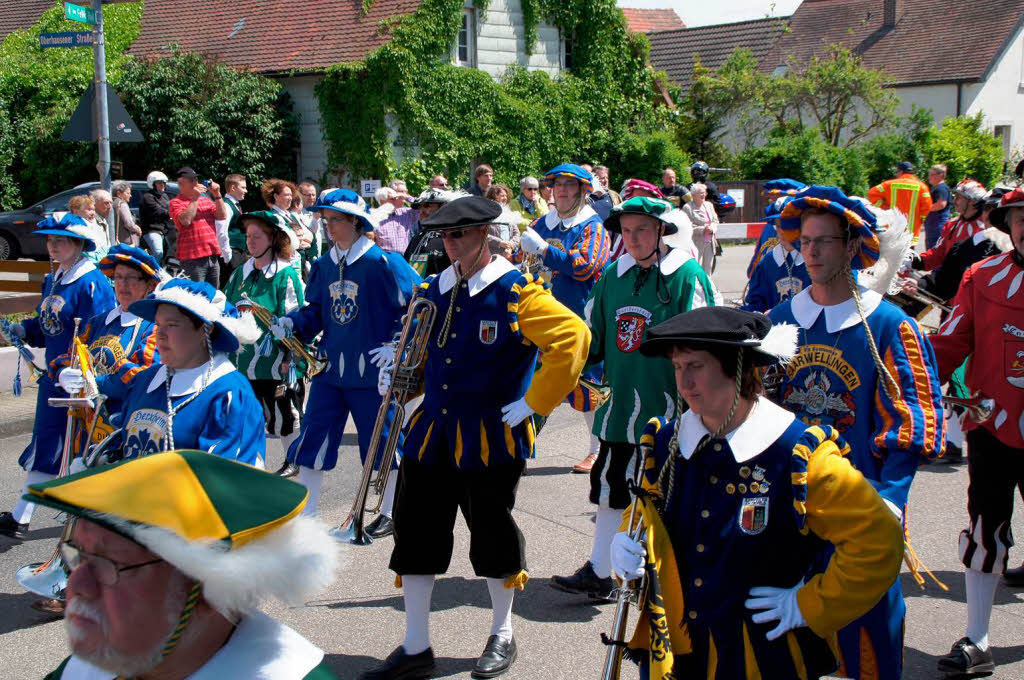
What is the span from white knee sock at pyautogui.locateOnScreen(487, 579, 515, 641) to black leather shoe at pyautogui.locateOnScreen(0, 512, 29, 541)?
323 cm

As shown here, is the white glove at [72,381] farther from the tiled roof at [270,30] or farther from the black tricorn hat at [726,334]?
the tiled roof at [270,30]

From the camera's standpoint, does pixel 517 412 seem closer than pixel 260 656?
No

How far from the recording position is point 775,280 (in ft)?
22.6

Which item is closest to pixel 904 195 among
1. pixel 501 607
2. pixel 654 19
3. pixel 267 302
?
pixel 267 302

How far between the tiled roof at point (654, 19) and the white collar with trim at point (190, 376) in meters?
51.0

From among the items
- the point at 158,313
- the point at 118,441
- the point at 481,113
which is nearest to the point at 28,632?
the point at 118,441

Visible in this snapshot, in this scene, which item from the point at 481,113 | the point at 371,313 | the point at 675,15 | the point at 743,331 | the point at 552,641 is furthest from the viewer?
the point at 675,15

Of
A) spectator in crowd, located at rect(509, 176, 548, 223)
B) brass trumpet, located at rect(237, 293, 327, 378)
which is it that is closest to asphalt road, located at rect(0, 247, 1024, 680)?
brass trumpet, located at rect(237, 293, 327, 378)

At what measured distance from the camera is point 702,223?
16.8m

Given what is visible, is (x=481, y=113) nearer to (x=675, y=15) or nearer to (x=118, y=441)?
(x=118, y=441)

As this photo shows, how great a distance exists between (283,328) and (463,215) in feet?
6.49

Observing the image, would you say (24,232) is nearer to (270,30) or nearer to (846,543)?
(270,30)

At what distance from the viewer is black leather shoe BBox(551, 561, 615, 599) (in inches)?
214

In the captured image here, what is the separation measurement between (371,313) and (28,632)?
2480 millimetres
